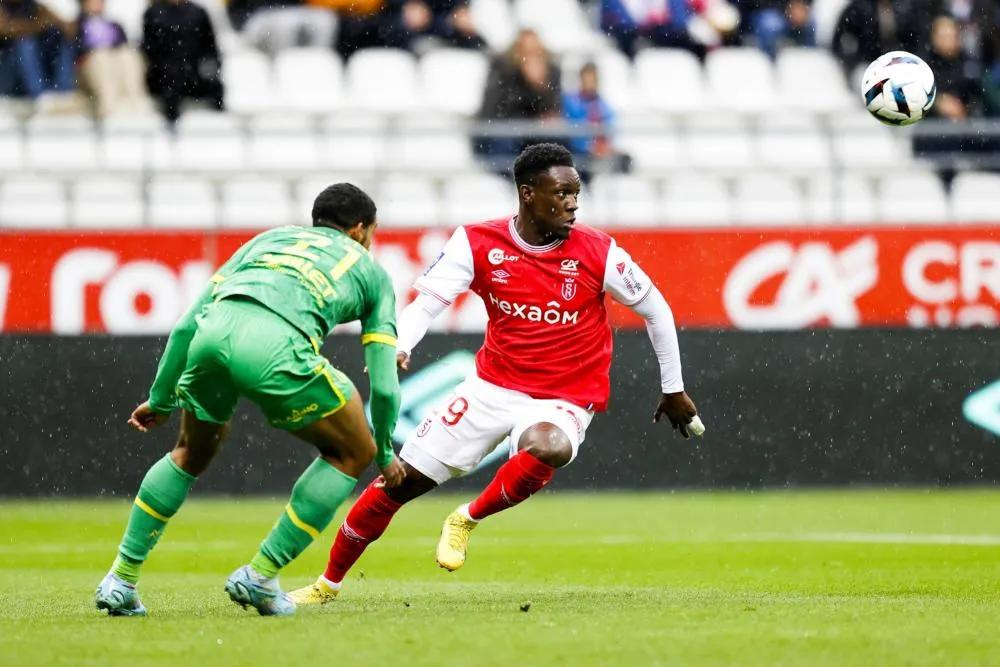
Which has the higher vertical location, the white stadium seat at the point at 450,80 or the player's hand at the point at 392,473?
the white stadium seat at the point at 450,80

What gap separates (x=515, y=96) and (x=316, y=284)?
31.1ft

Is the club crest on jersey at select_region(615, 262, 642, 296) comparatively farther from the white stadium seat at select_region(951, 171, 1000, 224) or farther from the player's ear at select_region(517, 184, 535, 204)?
the white stadium seat at select_region(951, 171, 1000, 224)

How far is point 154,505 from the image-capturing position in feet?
23.2

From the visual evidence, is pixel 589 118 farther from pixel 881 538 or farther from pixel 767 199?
pixel 881 538

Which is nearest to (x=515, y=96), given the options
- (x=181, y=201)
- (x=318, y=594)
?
(x=181, y=201)

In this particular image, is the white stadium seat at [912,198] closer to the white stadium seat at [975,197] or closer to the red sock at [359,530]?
the white stadium seat at [975,197]

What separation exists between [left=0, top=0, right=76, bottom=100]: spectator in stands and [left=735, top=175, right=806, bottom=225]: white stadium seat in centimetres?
662

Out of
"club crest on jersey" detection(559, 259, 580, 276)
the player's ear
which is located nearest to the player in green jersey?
the player's ear

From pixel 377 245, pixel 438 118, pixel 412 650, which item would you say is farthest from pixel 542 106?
pixel 412 650

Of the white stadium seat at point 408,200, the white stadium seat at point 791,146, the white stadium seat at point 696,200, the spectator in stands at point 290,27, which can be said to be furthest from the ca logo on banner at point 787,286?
the spectator in stands at point 290,27

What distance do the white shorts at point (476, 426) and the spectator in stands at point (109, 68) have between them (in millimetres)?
9219

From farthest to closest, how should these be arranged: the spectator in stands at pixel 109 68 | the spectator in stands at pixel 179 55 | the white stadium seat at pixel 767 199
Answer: the spectator in stands at pixel 109 68
the spectator in stands at pixel 179 55
the white stadium seat at pixel 767 199

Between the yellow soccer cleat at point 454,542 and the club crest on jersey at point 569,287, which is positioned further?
the club crest on jersey at point 569,287

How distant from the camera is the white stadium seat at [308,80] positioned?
17.4m
